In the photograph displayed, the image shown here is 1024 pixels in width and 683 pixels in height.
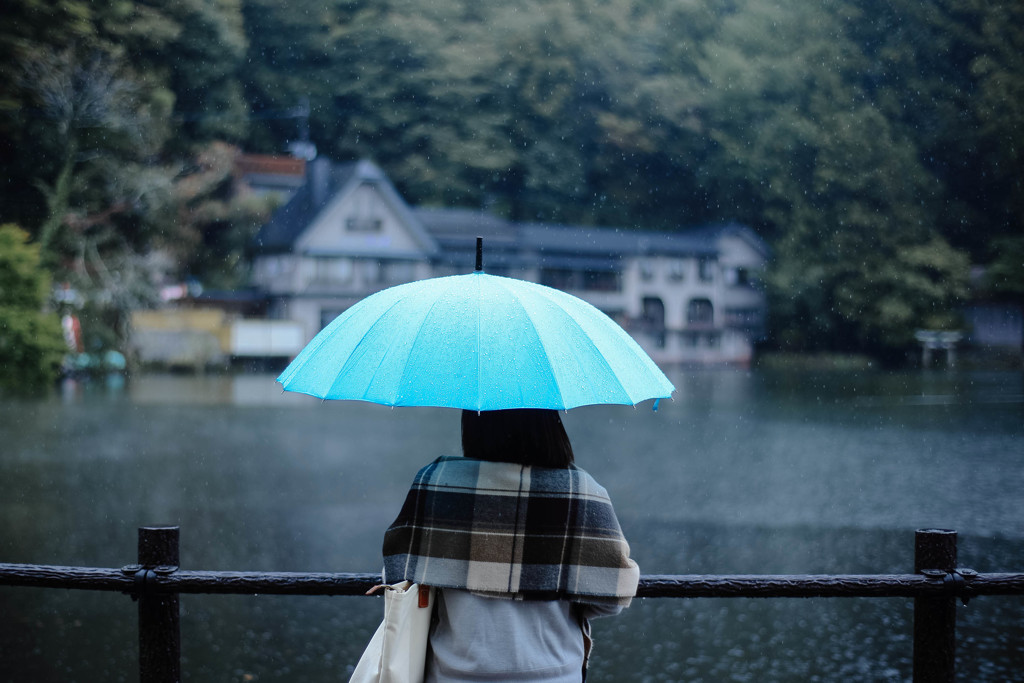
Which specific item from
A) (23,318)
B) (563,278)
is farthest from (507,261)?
(23,318)

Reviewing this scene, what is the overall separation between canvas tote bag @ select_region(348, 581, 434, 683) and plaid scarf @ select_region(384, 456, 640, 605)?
0.02 m

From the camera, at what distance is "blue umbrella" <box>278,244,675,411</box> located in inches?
35.4

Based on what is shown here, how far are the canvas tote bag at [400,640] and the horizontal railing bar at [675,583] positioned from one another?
39 centimetres

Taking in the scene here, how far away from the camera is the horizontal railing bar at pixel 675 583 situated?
4.27 feet

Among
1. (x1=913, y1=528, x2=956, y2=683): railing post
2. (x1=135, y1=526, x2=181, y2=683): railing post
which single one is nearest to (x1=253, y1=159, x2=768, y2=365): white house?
(x1=135, y1=526, x2=181, y2=683): railing post

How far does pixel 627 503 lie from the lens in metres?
8.51

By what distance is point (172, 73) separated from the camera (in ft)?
26.8

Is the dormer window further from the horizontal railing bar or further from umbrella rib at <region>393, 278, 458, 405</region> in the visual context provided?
umbrella rib at <region>393, 278, 458, 405</region>

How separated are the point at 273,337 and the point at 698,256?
4345 mm

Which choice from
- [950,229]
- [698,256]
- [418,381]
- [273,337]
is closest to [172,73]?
[273,337]

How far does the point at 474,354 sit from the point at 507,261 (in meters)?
7.73

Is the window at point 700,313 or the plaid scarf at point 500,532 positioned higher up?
the window at point 700,313

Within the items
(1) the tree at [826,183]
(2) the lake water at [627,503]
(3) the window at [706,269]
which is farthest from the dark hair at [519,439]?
(3) the window at [706,269]

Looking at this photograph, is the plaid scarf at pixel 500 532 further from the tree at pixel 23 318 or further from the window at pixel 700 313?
the window at pixel 700 313
